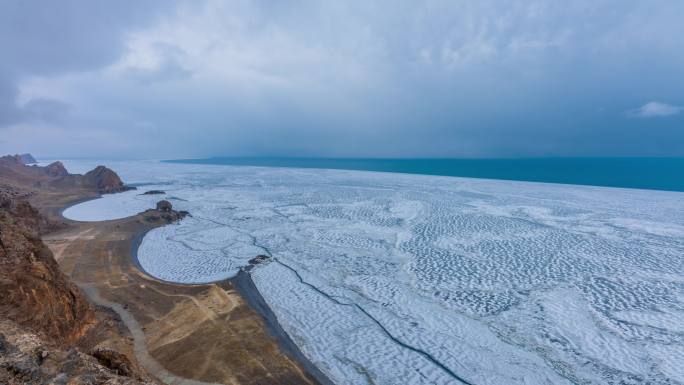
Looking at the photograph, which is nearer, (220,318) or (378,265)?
(220,318)

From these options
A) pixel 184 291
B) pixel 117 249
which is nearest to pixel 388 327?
pixel 184 291

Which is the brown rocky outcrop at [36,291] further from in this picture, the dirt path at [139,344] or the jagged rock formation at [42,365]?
the jagged rock formation at [42,365]

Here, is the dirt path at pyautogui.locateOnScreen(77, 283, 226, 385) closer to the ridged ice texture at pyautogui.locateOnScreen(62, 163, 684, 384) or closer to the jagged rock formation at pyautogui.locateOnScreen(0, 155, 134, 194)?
the ridged ice texture at pyautogui.locateOnScreen(62, 163, 684, 384)

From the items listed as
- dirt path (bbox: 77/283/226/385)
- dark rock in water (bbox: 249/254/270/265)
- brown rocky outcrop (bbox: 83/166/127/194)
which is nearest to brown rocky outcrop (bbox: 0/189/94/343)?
dirt path (bbox: 77/283/226/385)

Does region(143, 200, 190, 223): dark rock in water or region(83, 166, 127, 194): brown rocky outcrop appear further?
region(83, 166, 127, 194): brown rocky outcrop

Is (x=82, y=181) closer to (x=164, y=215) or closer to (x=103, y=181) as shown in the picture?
(x=103, y=181)

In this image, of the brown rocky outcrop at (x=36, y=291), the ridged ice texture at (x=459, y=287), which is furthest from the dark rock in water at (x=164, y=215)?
the brown rocky outcrop at (x=36, y=291)

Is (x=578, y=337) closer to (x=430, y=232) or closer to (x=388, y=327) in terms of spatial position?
(x=388, y=327)
